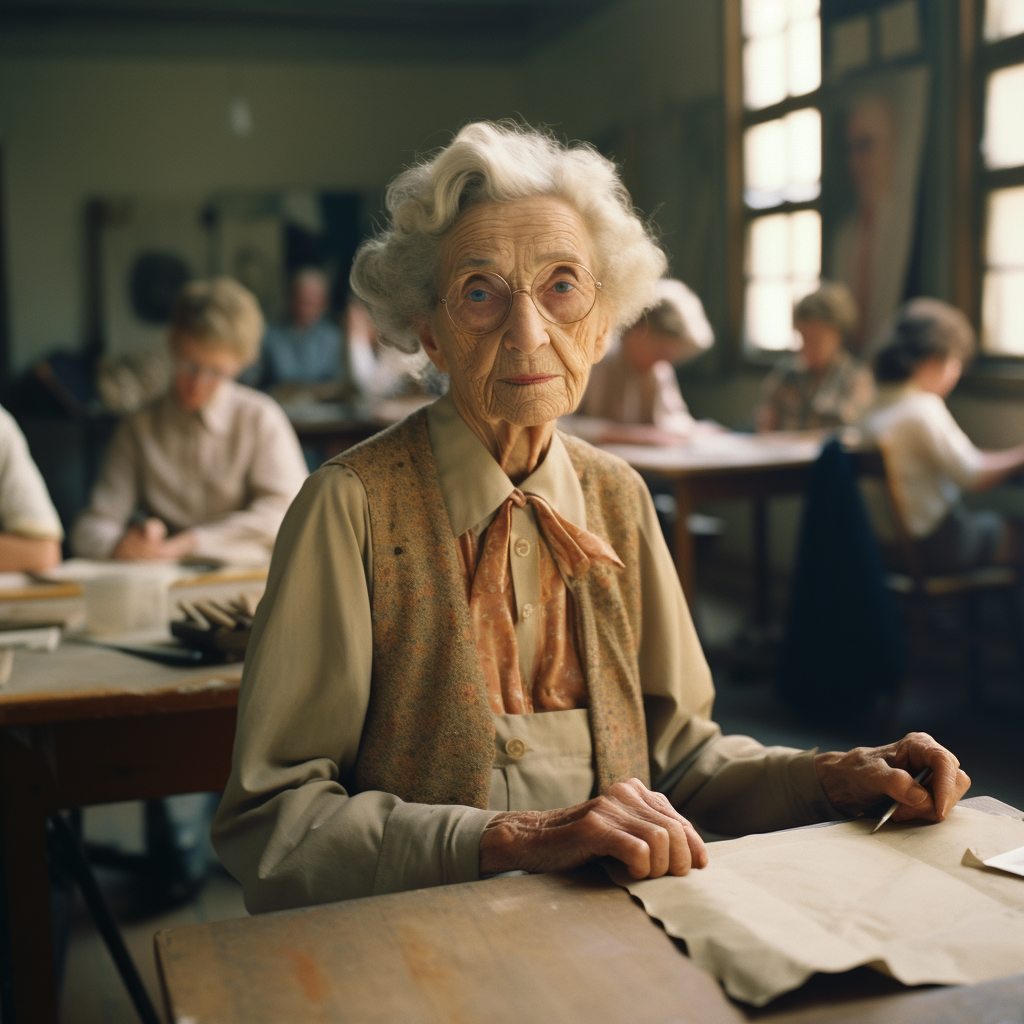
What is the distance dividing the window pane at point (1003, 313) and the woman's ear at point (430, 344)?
3722 mm

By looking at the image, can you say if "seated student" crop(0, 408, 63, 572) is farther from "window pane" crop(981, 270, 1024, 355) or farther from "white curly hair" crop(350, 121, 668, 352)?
"window pane" crop(981, 270, 1024, 355)

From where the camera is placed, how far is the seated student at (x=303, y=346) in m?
8.45

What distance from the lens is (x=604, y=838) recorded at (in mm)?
947

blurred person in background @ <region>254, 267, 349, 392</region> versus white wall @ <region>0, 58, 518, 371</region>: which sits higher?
white wall @ <region>0, 58, 518, 371</region>

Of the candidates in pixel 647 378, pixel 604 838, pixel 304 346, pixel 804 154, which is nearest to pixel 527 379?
pixel 604 838

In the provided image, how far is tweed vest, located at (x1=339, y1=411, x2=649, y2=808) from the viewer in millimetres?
1163

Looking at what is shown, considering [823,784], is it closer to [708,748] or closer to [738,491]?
[708,748]

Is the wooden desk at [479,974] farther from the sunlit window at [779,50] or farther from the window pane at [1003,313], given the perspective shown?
the sunlit window at [779,50]

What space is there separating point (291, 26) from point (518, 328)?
8533mm

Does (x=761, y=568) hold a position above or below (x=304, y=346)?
below

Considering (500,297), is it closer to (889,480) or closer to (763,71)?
(889,480)

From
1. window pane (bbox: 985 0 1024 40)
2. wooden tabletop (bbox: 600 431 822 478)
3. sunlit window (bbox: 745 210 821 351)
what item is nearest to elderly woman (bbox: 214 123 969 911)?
wooden tabletop (bbox: 600 431 822 478)

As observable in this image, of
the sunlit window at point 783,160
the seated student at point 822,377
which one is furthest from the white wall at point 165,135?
the seated student at point 822,377

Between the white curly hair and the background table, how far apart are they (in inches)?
23.6
